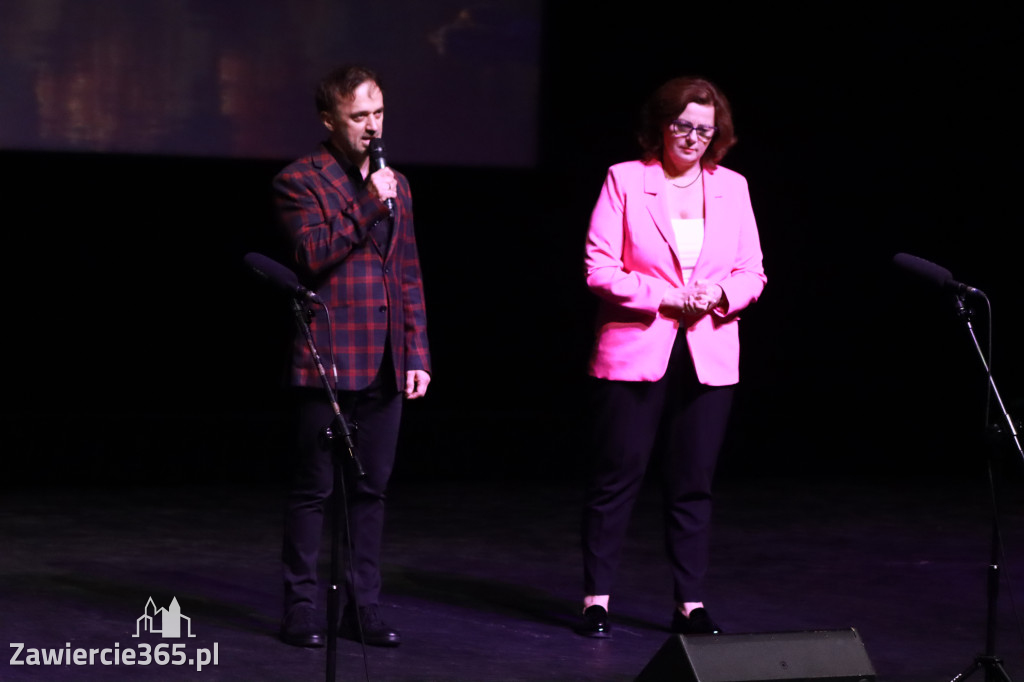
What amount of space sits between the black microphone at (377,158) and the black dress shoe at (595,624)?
4.08 ft

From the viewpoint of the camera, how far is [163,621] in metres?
4.05

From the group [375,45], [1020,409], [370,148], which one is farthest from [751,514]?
[370,148]

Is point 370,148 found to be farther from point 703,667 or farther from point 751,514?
point 751,514

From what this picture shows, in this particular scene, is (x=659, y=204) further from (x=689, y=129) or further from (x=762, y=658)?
(x=762, y=658)

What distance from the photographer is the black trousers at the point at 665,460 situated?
3.98m

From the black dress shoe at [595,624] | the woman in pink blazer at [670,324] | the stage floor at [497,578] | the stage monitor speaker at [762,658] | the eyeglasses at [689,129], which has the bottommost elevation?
the stage floor at [497,578]

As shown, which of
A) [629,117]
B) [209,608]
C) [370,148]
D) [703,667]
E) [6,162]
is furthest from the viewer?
[629,117]

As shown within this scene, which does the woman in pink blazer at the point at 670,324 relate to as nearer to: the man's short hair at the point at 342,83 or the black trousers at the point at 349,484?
the black trousers at the point at 349,484

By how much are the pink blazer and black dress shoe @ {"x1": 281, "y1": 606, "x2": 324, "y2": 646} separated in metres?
0.94

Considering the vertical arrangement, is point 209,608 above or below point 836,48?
below

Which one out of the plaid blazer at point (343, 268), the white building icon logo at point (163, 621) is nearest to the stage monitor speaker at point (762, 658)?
the plaid blazer at point (343, 268)

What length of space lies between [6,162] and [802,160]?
3.63 meters

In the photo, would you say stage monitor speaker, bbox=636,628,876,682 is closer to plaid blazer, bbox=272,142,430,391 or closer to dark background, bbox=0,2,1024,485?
plaid blazer, bbox=272,142,430,391

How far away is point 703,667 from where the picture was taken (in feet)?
8.93
